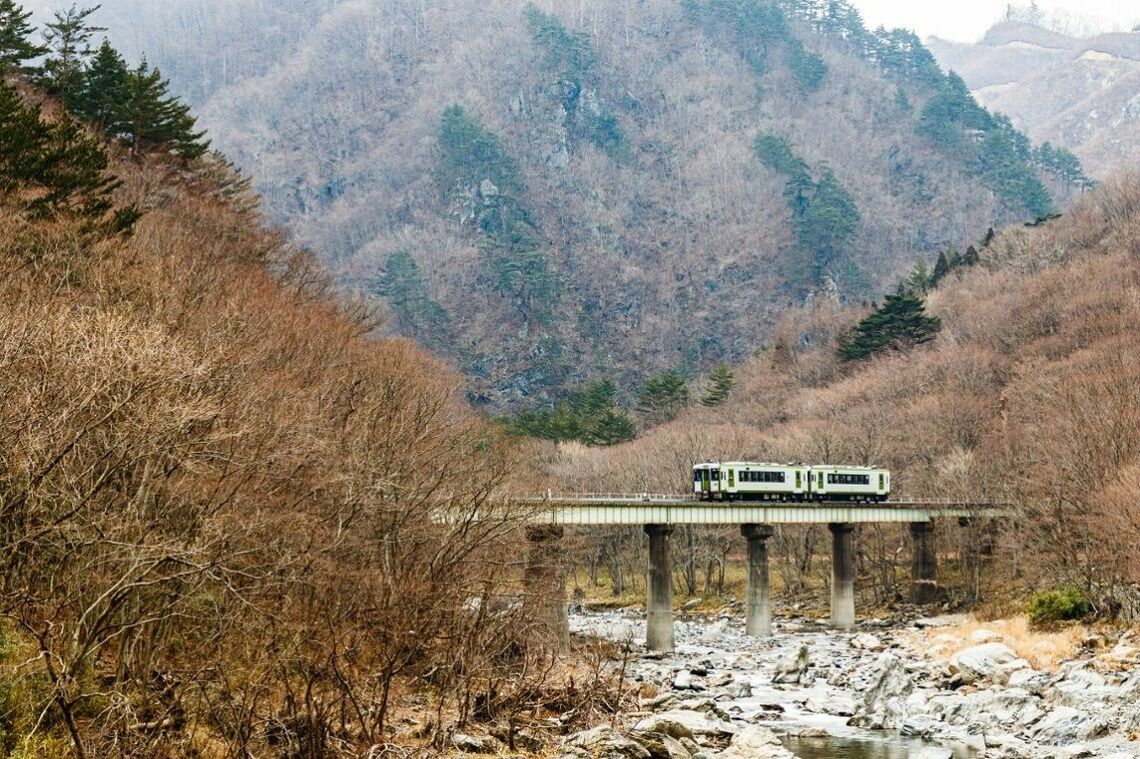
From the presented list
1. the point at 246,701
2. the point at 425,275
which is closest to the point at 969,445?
the point at 246,701

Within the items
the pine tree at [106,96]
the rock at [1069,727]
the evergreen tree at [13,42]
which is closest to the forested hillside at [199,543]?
the rock at [1069,727]

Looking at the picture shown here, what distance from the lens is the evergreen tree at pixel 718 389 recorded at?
420 feet

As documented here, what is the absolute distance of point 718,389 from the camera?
12950cm

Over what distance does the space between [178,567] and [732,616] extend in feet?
198

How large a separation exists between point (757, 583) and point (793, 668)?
17.1 meters

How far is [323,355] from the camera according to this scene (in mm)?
48000

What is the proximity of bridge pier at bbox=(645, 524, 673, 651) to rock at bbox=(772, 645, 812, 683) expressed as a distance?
7.27 meters

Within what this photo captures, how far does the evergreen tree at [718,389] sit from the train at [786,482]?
183 ft

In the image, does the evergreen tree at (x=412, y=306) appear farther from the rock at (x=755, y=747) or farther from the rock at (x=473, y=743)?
the rock at (x=473, y=743)

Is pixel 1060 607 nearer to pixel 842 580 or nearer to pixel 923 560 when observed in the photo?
pixel 842 580

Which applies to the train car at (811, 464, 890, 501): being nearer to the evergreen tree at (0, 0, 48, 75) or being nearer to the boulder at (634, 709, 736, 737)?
the boulder at (634, 709, 736, 737)

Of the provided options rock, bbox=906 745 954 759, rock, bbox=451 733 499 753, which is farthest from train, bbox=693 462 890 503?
rock, bbox=451 733 499 753

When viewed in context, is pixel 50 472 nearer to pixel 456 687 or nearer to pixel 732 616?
pixel 456 687

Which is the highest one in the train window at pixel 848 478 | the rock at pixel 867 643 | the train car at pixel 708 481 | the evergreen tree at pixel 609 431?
the evergreen tree at pixel 609 431
